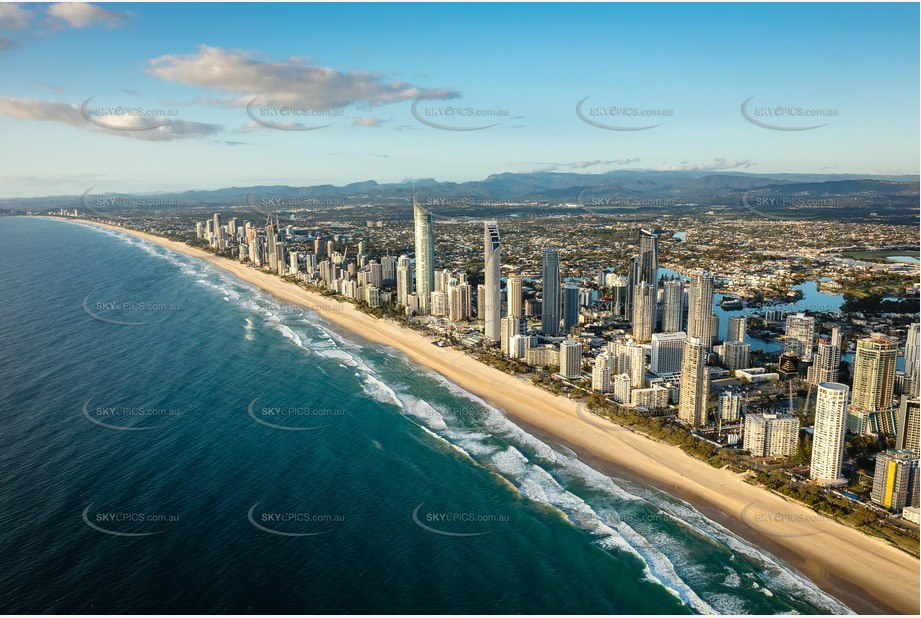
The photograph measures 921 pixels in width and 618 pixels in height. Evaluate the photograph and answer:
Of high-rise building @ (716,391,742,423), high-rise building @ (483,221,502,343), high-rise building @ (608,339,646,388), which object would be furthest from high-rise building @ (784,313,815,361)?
high-rise building @ (483,221,502,343)

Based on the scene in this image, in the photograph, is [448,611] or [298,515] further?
[298,515]

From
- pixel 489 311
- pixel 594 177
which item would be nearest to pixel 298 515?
pixel 489 311

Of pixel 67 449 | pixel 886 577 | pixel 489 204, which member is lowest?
pixel 886 577

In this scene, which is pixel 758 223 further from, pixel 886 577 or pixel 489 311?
pixel 886 577

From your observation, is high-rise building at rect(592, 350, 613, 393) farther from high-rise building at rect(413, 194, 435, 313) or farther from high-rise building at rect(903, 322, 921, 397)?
high-rise building at rect(413, 194, 435, 313)

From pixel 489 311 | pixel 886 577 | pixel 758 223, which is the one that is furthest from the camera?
pixel 758 223

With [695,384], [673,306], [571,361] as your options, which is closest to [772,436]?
[695,384]
